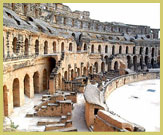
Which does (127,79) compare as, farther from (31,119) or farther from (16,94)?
(31,119)

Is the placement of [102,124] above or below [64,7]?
below

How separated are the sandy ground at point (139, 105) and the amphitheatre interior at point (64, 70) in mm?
147

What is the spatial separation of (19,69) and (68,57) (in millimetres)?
8948

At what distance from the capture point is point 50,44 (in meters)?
23.7

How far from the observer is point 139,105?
17828mm

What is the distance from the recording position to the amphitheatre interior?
12.4 m

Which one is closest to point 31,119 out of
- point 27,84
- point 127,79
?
point 27,84

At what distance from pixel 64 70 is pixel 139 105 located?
982 cm

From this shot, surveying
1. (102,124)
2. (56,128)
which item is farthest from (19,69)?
(102,124)

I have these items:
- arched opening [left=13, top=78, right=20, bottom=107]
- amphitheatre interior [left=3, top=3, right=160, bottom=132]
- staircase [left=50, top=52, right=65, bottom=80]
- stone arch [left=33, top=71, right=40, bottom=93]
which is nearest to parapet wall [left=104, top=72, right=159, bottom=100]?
amphitheatre interior [left=3, top=3, right=160, bottom=132]

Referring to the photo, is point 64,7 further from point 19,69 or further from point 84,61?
point 19,69

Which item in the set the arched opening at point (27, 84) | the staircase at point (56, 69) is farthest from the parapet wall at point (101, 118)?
the arched opening at point (27, 84)

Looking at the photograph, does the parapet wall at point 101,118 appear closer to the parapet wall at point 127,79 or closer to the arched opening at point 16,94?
the arched opening at point 16,94

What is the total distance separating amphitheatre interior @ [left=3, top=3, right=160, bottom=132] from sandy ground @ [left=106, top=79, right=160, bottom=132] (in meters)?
0.15
